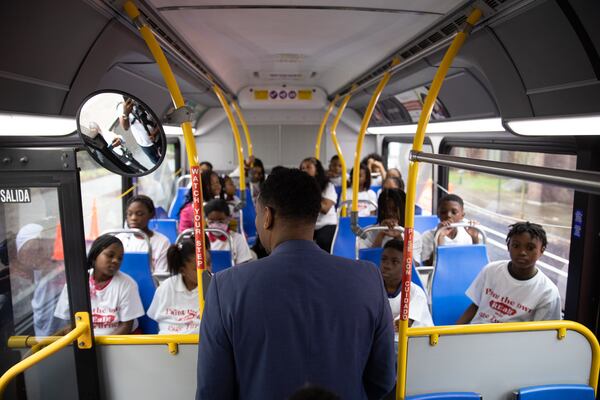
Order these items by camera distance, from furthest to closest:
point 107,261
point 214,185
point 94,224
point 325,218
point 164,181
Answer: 1. point 164,181
2. point 94,224
3. point 214,185
4. point 325,218
5. point 107,261

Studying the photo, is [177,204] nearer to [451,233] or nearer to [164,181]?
[164,181]

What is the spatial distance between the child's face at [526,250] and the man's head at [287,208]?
184 cm

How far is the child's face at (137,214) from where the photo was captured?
12.3 ft

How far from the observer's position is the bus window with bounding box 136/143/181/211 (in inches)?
304

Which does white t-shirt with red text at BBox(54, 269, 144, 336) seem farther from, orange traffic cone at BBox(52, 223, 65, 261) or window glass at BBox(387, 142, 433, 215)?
window glass at BBox(387, 142, 433, 215)

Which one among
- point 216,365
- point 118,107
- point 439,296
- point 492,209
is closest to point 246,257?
point 439,296

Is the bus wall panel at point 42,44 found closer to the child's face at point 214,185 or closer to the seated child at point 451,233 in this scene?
the child's face at point 214,185

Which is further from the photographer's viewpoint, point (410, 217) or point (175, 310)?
point (175, 310)

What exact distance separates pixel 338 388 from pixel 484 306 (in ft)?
6.10

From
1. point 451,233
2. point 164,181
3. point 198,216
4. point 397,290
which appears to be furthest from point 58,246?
point 164,181

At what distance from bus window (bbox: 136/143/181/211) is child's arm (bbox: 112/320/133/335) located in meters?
5.20

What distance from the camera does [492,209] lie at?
23.9ft

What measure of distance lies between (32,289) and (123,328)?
74 cm

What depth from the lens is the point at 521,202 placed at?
609 cm
